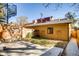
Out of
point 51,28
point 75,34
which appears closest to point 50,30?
point 51,28

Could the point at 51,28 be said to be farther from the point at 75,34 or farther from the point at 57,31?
the point at 75,34

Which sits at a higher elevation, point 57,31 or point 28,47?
point 57,31

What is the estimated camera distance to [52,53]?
5.74ft

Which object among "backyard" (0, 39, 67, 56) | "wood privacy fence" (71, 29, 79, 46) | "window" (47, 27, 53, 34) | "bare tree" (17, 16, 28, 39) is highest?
"bare tree" (17, 16, 28, 39)

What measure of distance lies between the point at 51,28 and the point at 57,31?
0.08 m

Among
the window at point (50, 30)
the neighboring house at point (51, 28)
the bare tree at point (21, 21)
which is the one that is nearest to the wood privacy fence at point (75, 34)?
the neighboring house at point (51, 28)

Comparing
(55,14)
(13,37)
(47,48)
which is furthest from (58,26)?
(13,37)

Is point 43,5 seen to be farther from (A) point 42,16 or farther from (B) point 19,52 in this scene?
(B) point 19,52

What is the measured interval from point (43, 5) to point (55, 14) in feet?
0.57

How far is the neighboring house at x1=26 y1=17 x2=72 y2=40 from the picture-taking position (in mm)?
1762

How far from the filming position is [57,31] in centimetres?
178

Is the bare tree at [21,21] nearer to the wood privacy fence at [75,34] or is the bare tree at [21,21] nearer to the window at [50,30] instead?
the window at [50,30]

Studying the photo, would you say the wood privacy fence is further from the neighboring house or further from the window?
the window

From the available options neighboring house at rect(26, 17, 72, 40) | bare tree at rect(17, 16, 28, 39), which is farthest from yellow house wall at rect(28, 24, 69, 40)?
bare tree at rect(17, 16, 28, 39)
